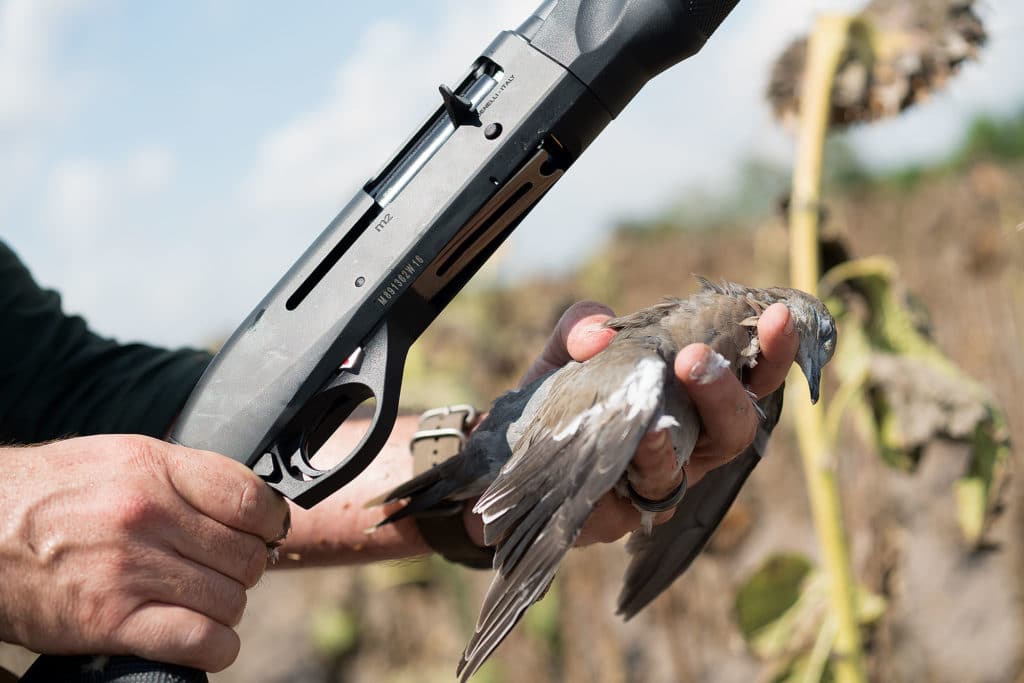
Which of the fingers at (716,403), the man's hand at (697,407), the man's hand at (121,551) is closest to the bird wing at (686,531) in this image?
the man's hand at (697,407)

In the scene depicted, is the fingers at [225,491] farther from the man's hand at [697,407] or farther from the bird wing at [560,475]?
the man's hand at [697,407]

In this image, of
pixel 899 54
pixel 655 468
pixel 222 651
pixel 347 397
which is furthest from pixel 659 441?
pixel 899 54

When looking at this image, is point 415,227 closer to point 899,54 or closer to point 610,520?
point 610,520

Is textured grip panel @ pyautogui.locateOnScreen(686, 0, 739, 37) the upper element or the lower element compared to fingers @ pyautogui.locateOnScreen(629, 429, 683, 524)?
upper

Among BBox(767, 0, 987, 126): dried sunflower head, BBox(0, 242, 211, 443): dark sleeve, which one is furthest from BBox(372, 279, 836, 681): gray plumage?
BBox(767, 0, 987, 126): dried sunflower head

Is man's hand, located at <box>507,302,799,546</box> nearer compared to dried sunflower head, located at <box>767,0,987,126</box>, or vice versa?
man's hand, located at <box>507,302,799,546</box>

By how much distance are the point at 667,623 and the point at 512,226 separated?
4067mm

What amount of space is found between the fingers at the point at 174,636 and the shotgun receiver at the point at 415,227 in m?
0.33

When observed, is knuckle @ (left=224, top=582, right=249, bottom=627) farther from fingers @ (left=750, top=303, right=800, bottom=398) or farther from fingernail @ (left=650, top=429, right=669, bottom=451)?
fingers @ (left=750, top=303, right=800, bottom=398)

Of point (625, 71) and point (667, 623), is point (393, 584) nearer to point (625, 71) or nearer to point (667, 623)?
point (667, 623)

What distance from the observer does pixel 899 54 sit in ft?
9.62

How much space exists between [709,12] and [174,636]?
1.68 metres

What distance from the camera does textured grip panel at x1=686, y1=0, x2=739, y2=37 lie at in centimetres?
184

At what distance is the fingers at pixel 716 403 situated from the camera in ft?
6.24
